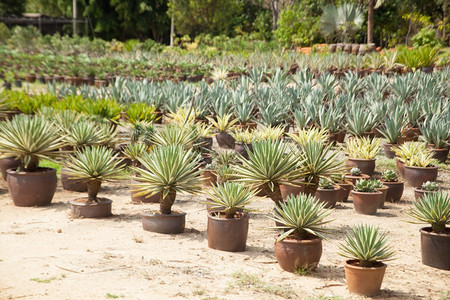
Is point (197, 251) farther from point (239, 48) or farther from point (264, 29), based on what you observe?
point (264, 29)

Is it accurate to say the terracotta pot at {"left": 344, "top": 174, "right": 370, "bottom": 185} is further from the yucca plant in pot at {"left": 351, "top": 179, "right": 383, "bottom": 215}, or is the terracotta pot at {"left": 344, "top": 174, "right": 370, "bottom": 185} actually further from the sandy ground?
the sandy ground

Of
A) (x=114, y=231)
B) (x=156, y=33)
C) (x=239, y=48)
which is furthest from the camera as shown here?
(x=156, y=33)

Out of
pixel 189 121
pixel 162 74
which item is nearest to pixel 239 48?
pixel 162 74

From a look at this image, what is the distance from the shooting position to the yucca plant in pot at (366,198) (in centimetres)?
875

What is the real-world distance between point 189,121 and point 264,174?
5.49m

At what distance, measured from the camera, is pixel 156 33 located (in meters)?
49.9

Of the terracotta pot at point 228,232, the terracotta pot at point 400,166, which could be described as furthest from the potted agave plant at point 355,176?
the terracotta pot at point 228,232

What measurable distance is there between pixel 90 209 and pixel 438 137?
6.76 m

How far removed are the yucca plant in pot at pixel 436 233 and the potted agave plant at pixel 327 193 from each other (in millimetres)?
2215

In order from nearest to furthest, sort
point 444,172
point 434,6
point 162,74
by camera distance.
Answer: point 444,172
point 162,74
point 434,6

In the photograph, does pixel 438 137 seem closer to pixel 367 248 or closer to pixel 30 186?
pixel 367 248

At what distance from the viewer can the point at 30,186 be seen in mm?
8633

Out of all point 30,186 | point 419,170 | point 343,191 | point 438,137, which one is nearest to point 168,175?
point 30,186

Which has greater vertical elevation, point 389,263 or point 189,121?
point 189,121
